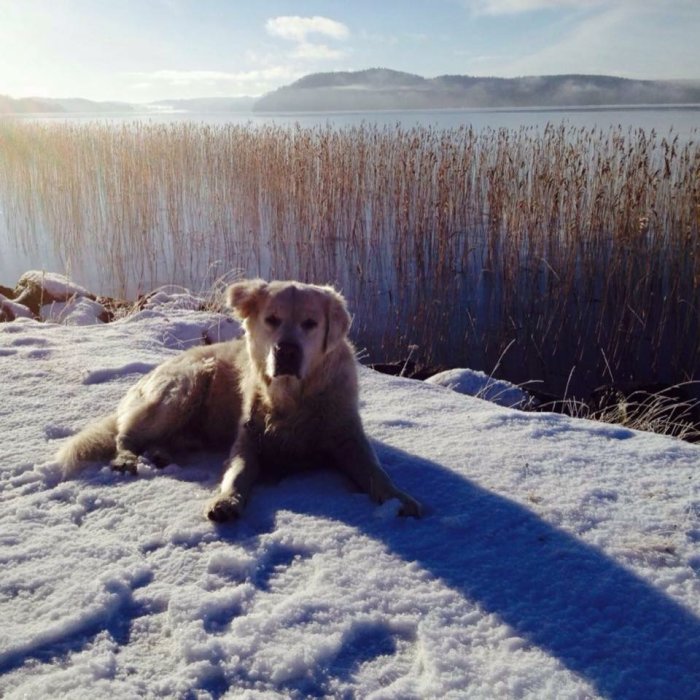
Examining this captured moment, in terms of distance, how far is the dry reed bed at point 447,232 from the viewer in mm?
6047

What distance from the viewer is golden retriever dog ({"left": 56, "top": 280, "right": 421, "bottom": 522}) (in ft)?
7.73

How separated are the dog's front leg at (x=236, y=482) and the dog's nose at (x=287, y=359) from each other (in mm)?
327

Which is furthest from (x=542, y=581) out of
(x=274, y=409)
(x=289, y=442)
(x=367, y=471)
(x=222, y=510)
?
(x=274, y=409)

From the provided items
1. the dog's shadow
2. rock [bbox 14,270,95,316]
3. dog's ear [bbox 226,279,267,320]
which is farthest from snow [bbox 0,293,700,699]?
rock [bbox 14,270,95,316]

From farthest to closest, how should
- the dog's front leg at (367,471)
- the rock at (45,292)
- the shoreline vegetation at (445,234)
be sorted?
the shoreline vegetation at (445,234)
the rock at (45,292)
the dog's front leg at (367,471)

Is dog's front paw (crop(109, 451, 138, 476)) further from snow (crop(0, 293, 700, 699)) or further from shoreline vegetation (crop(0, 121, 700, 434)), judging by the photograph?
shoreline vegetation (crop(0, 121, 700, 434))

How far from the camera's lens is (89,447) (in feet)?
7.86

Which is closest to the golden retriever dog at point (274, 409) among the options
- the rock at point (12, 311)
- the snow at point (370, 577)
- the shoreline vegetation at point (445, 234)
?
the snow at point (370, 577)

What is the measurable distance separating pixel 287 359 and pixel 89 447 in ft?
2.74

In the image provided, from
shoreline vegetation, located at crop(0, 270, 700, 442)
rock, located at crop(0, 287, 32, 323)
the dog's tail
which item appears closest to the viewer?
the dog's tail

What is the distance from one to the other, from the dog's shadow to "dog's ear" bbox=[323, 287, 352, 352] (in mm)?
599

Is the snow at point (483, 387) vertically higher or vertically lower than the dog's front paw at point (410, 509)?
lower

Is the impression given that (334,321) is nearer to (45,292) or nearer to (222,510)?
(222,510)

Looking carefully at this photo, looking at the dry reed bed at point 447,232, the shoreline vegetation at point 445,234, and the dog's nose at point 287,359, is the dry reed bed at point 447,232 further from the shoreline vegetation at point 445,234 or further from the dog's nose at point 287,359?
the dog's nose at point 287,359
